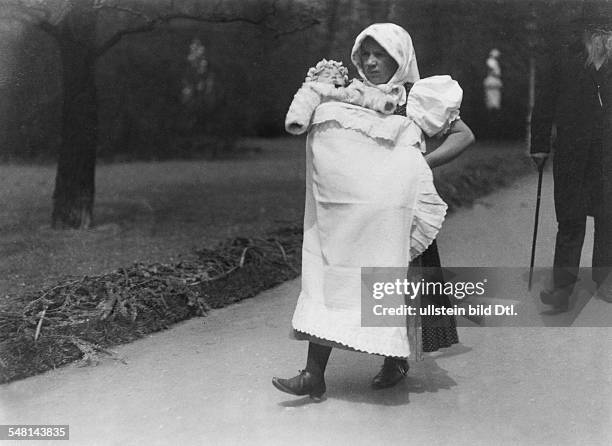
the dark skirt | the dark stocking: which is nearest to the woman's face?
the dark skirt

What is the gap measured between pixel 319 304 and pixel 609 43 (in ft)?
7.52

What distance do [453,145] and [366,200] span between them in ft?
1.46

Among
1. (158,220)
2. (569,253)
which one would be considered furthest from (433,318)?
(158,220)

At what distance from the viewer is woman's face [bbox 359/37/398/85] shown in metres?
3.14

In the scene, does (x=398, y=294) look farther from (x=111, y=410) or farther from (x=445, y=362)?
(x=111, y=410)

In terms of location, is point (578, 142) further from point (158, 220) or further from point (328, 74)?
point (158, 220)

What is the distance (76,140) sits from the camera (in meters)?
6.21

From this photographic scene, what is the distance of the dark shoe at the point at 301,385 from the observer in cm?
313

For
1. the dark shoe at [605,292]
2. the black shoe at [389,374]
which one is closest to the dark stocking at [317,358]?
the black shoe at [389,374]

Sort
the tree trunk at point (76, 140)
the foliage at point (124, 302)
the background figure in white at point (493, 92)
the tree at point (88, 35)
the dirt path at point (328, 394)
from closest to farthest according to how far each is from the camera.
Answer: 1. the dirt path at point (328, 394)
2. the foliage at point (124, 302)
3. the tree at point (88, 35)
4. the tree trunk at point (76, 140)
5. the background figure in white at point (493, 92)

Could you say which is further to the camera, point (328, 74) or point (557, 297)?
Answer: point (557, 297)

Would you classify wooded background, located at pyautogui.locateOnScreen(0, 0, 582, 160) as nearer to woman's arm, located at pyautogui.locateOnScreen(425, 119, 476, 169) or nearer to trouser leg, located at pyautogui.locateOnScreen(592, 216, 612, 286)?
trouser leg, located at pyautogui.locateOnScreen(592, 216, 612, 286)

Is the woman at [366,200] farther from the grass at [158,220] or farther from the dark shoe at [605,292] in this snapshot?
the dark shoe at [605,292]

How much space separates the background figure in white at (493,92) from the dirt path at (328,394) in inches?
154
